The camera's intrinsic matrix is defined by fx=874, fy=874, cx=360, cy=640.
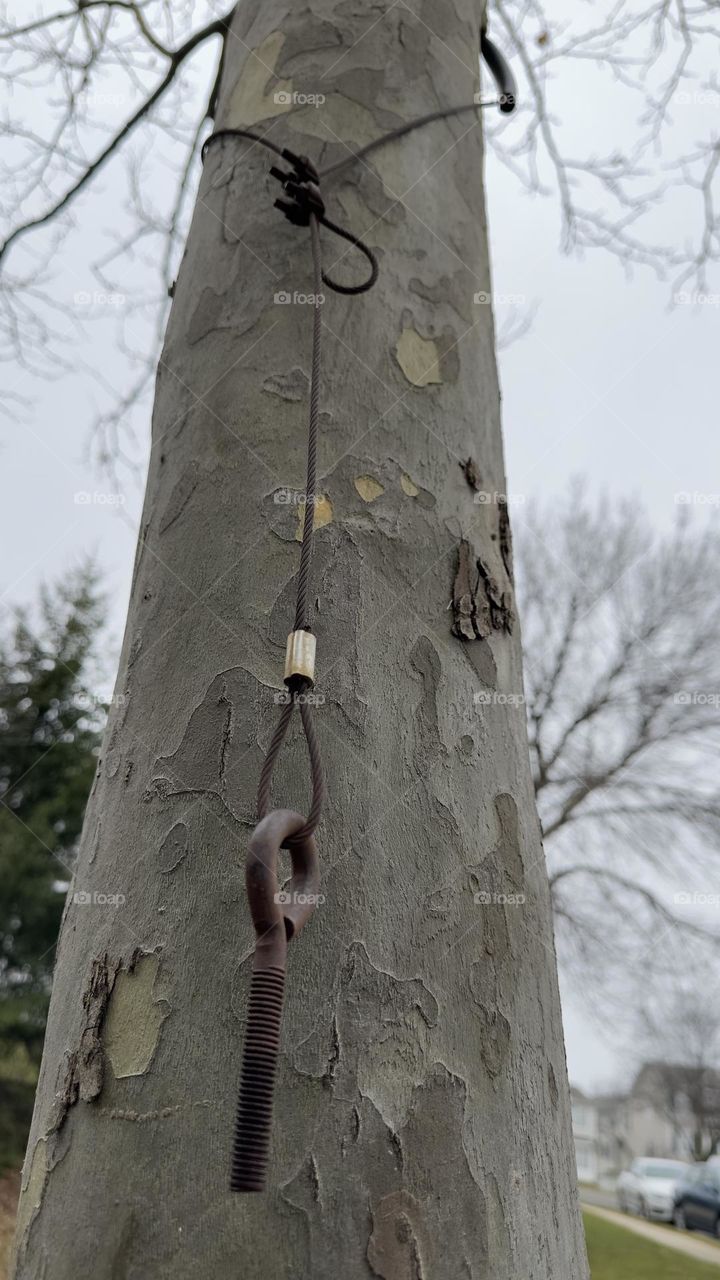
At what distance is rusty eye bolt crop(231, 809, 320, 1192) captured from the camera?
0.61 m

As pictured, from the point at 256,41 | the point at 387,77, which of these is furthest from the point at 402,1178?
the point at 256,41

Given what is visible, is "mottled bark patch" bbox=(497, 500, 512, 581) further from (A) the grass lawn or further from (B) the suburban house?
(B) the suburban house

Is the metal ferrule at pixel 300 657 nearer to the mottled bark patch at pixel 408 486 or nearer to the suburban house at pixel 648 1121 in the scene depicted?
the mottled bark patch at pixel 408 486

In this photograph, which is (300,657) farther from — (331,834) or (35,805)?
(35,805)

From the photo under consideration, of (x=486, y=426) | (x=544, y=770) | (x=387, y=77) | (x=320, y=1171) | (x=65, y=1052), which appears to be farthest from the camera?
(x=544, y=770)

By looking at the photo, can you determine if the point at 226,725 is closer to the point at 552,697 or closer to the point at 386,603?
the point at 386,603

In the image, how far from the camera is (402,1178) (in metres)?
0.70

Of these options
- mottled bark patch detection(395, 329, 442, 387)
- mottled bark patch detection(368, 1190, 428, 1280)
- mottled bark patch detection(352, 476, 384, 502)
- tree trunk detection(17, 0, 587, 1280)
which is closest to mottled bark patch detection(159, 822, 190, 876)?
tree trunk detection(17, 0, 587, 1280)

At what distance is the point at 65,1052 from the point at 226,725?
1.10 ft

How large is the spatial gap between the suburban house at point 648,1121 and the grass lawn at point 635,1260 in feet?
84.9

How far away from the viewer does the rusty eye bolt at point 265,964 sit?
61cm

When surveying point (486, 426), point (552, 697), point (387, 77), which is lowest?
point (486, 426)

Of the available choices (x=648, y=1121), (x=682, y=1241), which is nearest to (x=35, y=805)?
(x=682, y=1241)

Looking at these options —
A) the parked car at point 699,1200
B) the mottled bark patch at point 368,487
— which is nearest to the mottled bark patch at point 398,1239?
the mottled bark patch at point 368,487
